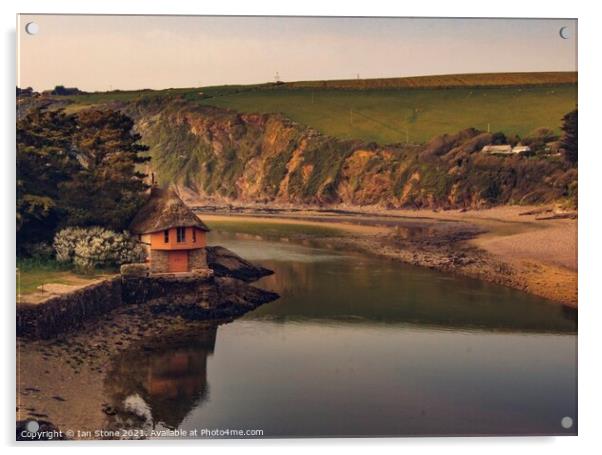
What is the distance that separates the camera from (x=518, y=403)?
46.8ft

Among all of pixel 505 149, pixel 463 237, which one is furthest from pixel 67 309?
pixel 505 149

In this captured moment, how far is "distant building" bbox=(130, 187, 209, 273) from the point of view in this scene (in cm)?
1489

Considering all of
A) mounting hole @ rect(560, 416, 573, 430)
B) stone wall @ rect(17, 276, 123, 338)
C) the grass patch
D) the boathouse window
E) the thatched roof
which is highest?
the thatched roof

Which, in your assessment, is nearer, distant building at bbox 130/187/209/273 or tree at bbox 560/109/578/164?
tree at bbox 560/109/578/164

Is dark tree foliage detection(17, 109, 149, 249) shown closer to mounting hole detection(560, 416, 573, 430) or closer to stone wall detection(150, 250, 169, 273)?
stone wall detection(150, 250, 169, 273)

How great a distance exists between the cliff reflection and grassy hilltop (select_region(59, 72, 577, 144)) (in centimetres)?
334

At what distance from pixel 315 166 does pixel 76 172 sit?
3.49m

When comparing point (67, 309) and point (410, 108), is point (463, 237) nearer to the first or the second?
point (410, 108)

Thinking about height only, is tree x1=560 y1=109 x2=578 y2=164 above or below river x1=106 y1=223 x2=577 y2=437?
above

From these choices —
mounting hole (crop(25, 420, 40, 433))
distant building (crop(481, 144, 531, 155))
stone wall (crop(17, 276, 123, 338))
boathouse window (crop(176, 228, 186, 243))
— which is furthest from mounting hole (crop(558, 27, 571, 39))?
mounting hole (crop(25, 420, 40, 433))

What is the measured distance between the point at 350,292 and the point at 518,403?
2764 mm

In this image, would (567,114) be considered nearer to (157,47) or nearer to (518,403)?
(518,403)

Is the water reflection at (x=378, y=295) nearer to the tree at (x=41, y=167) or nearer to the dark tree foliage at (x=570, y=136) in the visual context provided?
the dark tree foliage at (x=570, y=136)

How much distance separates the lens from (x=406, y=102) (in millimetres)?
15375
